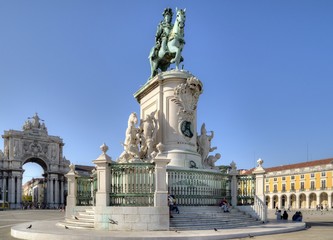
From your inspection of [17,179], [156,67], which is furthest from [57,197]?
[156,67]

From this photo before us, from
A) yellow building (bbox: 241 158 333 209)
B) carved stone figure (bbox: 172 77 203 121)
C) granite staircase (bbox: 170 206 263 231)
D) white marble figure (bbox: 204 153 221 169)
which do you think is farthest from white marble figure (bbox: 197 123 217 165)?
yellow building (bbox: 241 158 333 209)

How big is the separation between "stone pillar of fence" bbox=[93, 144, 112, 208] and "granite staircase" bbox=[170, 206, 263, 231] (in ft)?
7.84

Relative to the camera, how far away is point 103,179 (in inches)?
552

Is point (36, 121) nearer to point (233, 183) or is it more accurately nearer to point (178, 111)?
point (178, 111)

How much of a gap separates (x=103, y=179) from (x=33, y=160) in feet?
271

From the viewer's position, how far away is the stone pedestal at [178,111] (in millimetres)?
18203

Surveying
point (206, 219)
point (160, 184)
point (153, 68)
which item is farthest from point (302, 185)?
point (160, 184)

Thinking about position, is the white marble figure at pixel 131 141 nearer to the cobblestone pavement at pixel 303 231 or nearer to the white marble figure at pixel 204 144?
the white marble figure at pixel 204 144

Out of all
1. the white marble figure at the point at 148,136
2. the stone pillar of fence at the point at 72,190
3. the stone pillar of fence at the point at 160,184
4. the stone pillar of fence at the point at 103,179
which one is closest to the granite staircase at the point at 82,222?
the stone pillar of fence at the point at 103,179

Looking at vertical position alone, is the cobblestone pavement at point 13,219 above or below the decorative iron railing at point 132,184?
below

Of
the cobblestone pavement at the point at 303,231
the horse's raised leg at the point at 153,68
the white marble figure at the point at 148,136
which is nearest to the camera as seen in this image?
the cobblestone pavement at the point at 303,231

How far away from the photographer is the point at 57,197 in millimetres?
90438

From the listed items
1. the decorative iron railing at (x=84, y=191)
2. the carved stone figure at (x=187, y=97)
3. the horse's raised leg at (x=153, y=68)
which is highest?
the horse's raised leg at (x=153, y=68)

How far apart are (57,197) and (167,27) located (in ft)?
252
